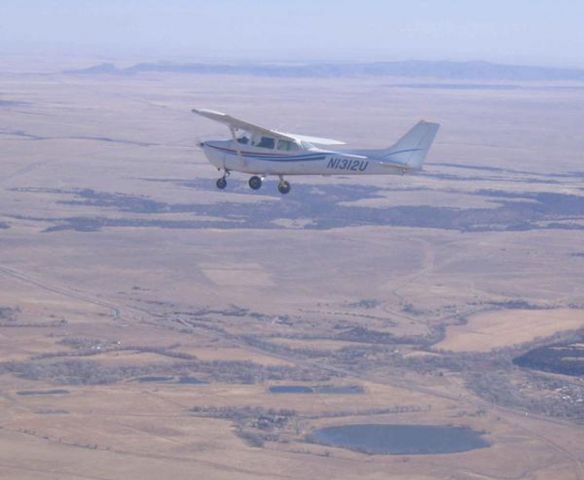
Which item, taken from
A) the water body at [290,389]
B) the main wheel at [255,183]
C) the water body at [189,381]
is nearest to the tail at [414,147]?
the main wheel at [255,183]

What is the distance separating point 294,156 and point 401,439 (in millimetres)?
17430

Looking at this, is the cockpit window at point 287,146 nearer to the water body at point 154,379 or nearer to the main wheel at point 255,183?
the main wheel at point 255,183

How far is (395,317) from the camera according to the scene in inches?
3492

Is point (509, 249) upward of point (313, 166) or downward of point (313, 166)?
downward

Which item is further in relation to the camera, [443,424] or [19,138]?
[19,138]

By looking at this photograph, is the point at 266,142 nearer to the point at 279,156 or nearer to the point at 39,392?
the point at 279,156

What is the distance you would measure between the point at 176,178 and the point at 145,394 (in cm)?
8655

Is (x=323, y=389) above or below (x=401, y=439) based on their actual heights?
below

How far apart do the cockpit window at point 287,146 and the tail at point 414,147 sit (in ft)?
9.99

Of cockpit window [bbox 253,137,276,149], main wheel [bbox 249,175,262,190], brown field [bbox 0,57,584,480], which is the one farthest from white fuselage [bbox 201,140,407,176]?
brown field [bbox 0,57,584,480]

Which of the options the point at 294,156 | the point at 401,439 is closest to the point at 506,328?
the point at 401,439

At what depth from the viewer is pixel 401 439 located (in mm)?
61719

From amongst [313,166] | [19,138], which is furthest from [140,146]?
[313,166]

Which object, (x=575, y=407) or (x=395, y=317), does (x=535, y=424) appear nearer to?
(x=575, y=407)
